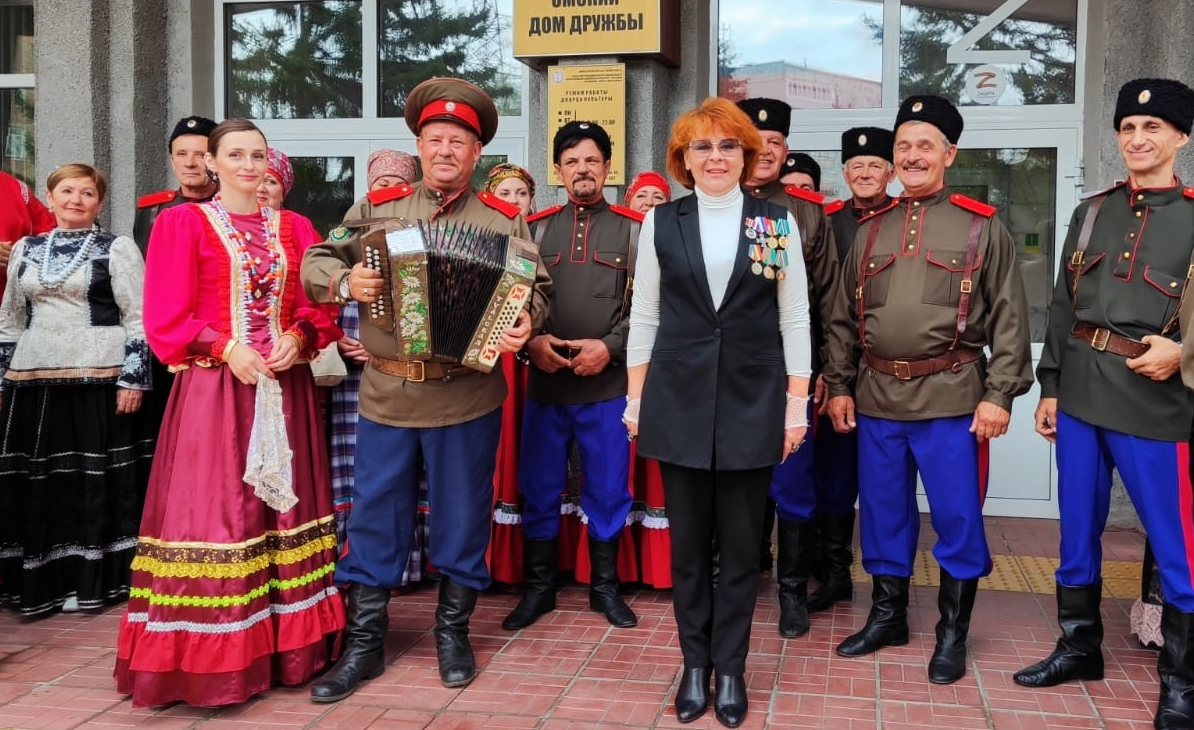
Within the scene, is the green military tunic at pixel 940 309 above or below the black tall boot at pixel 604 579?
above

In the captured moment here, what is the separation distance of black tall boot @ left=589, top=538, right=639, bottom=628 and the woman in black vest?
3.36 feet

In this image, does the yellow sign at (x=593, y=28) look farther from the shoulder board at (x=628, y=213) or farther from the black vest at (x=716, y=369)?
the black vest at (x=716, y=369)

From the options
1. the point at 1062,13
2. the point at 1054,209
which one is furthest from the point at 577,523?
the point at 1062,13

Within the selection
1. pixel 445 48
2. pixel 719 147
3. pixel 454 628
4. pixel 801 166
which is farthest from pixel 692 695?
pixel 445 48

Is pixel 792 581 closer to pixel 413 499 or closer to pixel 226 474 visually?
pixel 413 499

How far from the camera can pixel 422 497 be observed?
16.5 ft

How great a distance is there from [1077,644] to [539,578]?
2.19 m

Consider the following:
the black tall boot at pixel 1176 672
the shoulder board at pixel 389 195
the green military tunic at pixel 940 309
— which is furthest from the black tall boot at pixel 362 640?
the black tall boot at pixel 1176 672

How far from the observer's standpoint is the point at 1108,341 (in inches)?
147

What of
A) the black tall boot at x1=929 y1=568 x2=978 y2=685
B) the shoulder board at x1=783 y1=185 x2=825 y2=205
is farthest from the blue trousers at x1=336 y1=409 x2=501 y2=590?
the black tall boot at x1=929 y1=568 x2=978 y2=685

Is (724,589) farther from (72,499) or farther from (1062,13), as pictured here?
(1062,13)

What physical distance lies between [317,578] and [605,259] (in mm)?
1799

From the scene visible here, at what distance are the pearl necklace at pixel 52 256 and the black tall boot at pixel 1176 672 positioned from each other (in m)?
4.60

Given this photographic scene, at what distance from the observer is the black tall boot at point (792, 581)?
14.5 ft
